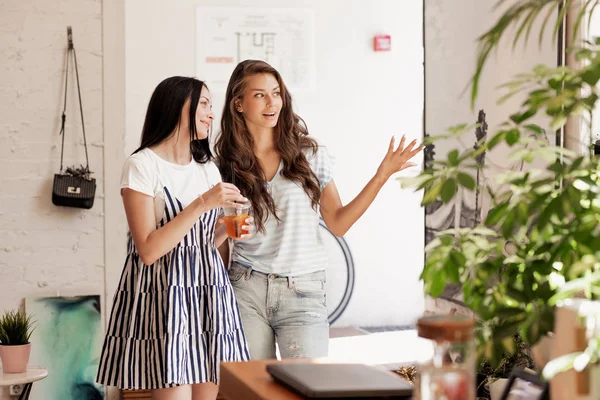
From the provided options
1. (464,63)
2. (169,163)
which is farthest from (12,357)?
(464,63)

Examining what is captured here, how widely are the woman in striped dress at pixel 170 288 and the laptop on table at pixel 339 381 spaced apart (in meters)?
1.20

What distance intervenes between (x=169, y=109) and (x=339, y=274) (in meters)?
3.84

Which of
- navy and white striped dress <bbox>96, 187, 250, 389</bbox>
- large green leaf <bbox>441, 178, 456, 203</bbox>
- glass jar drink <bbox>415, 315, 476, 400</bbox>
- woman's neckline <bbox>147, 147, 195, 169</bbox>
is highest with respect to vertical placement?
woman's neckline <bbox>147, 147, 195, 169</bbox>

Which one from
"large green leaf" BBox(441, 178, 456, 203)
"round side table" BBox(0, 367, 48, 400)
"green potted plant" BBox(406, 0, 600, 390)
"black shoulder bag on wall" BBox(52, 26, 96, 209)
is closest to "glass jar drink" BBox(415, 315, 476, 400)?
"green potted plant" BBox(406, 0, 600, 390)

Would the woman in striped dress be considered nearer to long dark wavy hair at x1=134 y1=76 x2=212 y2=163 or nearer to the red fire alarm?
long dark wavy hair at x1=134 y1=76 x2=212 y2=163

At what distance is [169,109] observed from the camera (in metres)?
2.71

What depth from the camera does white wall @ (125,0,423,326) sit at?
20.6 ft

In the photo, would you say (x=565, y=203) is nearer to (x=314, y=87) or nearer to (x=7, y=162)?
(x=7, y=162)

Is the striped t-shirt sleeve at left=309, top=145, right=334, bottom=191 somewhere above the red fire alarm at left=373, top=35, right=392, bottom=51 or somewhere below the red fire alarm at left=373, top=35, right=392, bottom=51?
below

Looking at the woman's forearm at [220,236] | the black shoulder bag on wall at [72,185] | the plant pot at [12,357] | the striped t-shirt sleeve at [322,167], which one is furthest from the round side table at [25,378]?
the striped t-shirt sleeve at [322,167]

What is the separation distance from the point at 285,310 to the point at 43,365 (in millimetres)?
1616

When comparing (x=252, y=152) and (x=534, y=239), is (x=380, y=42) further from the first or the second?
(x=534, y=239)

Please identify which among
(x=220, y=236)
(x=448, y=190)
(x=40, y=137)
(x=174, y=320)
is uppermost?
(x=40, y=137)

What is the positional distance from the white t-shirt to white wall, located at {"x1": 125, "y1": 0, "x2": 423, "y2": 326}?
3387 mm
